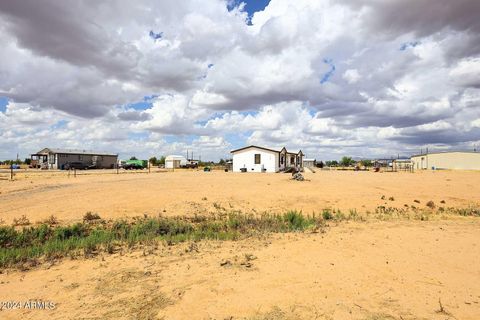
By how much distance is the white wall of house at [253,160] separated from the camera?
4388cm

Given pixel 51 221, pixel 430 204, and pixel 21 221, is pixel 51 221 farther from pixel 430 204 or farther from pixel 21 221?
pixel 430 204

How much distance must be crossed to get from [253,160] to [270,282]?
3848cm

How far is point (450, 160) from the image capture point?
Answer: 72812 mm

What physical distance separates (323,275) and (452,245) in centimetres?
466

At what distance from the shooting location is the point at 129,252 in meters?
9.12

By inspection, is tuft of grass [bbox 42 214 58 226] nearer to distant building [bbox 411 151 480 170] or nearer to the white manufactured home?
the white manufactured home

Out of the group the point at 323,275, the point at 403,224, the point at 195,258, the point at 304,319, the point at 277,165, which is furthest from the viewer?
the point at 277,165

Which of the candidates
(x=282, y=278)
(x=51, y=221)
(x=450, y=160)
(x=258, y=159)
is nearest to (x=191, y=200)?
(x=51, y=221)

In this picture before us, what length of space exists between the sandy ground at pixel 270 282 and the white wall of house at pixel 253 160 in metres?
34.1

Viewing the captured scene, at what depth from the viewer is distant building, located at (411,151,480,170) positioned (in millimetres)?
70000

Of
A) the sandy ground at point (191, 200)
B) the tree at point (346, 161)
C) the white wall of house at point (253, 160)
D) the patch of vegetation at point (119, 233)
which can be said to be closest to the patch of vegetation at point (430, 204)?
the sandy ground at point (191, 200)

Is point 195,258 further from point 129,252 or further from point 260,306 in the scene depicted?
point 260,306

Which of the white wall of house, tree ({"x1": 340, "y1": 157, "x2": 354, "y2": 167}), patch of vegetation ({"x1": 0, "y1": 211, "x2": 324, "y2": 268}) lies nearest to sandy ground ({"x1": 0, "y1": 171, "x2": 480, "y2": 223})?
patch of vegetation ({"x1": 0, "y1": 211, "x2": 324, "y2": 268})

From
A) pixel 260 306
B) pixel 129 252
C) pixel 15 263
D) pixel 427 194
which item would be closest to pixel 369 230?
pixel 260 306
